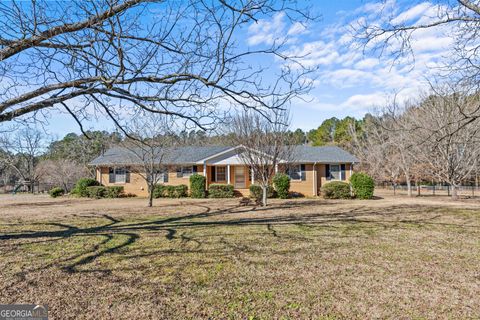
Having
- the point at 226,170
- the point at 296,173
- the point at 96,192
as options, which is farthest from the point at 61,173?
the point at 296,173

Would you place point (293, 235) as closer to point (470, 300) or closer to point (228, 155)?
point (470, 300)

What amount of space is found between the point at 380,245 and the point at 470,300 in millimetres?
2668

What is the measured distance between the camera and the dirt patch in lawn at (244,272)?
328 cm

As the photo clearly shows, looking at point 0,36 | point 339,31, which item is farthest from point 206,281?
point 339,31

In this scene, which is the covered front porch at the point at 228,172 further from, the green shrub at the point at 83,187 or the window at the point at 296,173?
the green shrub at the point at 83,187

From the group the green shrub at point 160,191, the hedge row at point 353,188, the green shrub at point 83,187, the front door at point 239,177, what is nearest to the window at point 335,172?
the hedge row at point 353,188

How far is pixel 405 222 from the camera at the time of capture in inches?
364

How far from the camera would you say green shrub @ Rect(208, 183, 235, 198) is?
20.0 metres

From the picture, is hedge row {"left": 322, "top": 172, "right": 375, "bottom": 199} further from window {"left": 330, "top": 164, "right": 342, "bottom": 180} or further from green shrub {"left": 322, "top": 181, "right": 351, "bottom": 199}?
window {"left": 330, "top": 164, "right": 342, "bottom": 180}

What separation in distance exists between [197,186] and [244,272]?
15714mm

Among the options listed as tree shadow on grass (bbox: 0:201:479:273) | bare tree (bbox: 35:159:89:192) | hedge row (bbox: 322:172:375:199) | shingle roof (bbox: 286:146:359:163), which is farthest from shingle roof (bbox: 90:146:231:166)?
tree shadow on grass (bbox: 0:201:479:273)

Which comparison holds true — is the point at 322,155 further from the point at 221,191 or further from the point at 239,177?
the point at 221,191

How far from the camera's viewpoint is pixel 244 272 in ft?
14.5

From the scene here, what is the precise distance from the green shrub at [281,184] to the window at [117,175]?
11.2 meters
